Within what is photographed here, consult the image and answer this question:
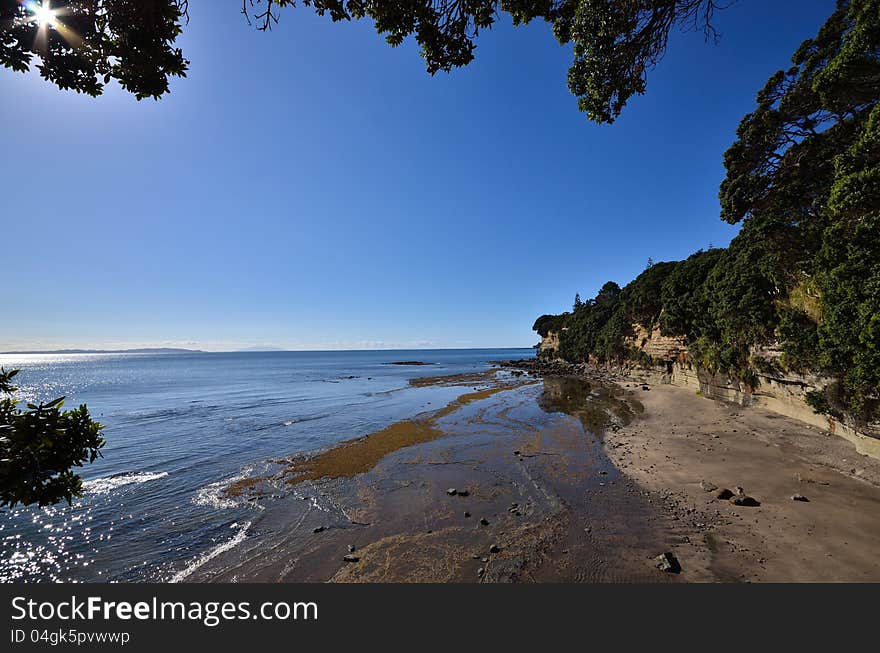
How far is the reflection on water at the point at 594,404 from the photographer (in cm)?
2192

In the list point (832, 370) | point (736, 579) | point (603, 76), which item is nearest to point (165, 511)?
point (736, 579)

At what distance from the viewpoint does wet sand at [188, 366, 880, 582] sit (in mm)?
7414

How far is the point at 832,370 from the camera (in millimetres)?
12883

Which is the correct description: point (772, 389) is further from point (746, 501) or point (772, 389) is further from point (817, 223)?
point (746, 501)

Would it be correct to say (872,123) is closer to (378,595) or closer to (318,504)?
(378,595)

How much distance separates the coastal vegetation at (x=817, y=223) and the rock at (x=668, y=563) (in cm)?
1019

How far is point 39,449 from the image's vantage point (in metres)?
3.46

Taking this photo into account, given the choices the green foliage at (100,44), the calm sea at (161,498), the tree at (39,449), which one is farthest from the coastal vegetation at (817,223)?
the calm sea at (161,498)

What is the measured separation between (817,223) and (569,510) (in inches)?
631

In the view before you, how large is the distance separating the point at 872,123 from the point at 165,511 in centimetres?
2619

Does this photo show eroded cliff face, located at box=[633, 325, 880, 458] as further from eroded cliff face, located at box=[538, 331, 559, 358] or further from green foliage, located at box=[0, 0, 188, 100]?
eroded cliff face, located at box=[538, 331, 559, 358]

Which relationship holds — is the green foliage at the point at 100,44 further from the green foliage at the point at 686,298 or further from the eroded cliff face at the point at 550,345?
the eroded cliff face at the point at 550,345

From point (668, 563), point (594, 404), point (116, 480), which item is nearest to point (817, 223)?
point (668, 563)

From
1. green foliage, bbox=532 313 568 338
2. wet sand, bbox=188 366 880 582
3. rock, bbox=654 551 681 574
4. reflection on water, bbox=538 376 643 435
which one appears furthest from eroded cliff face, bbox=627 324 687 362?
green foliage, bbox=532 313 568 338
